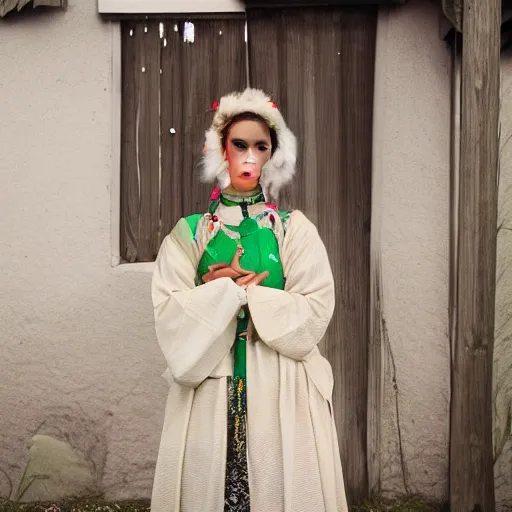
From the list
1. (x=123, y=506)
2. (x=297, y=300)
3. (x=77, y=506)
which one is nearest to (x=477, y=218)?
(x=297, y=300)

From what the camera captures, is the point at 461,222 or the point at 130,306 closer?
the point at 461,222

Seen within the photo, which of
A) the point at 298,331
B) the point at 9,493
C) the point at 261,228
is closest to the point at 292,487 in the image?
the point at 298,331

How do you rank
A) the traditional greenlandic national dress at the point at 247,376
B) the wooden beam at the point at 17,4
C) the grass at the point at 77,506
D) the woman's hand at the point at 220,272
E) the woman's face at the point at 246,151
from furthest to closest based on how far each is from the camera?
the grass at the point at 77,506 → the wooden beam at the point at 17,4 → the woman's face at the point at 246,151 → the woman's hand at the point at 220,272 → the traditional greenlandic national dress at the point at 247,376

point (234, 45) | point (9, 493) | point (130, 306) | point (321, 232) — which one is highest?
point (234, 45)

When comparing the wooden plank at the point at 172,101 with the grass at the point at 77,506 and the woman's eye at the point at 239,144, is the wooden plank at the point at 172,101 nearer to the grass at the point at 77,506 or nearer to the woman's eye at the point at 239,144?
the woman's eye at the point at 239,144

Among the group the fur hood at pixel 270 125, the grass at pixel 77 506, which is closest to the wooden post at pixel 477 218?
the fur hood at pixel 270 125

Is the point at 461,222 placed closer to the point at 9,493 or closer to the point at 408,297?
the point at 408,297

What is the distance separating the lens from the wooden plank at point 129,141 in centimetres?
442

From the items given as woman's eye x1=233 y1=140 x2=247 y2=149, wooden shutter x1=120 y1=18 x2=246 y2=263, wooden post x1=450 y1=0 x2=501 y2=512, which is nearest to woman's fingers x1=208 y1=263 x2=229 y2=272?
woman's eye x1=233 y1=140 x2=247 y2=149

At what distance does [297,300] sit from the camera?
321 cm

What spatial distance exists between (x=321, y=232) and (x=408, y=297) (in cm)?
57

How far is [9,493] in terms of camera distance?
443 centimetres

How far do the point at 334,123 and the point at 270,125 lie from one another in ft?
3.52

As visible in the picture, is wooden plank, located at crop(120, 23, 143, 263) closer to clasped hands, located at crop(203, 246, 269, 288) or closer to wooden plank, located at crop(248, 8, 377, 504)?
wooden plank, located at crop(248, 8, 377, 504)
